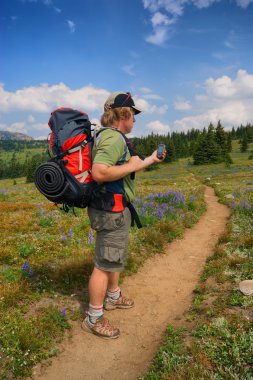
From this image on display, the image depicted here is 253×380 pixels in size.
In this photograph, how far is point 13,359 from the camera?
452 cm

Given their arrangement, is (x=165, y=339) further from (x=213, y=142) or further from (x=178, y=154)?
(x=178, y=154)

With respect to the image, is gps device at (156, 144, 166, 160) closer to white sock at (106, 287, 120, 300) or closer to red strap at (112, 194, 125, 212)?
red strap at (112, 194, 125, 212)

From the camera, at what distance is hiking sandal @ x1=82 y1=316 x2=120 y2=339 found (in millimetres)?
5328

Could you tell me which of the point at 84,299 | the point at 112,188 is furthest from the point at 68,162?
the point at 84,299

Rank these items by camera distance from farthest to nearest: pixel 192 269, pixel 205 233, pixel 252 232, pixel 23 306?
1. pixel 205 233
2. pixel 252 232
3. pixel 192 269
4. pixel 23 306

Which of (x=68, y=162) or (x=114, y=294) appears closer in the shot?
(x=68, y=162)

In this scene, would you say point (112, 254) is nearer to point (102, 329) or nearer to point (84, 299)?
point (102, 329)

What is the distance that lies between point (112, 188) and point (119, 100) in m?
1.36

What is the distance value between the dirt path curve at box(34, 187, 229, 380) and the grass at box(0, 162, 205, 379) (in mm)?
300

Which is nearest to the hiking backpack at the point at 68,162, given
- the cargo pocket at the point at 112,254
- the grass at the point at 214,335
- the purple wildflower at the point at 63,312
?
the cargo pocket at the point at 112,254

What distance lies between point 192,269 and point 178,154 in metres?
119

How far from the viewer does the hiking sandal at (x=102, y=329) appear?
5.33 m

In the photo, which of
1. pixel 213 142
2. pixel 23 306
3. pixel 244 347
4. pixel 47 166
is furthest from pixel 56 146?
pixel 213 142

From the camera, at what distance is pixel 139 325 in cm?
583
